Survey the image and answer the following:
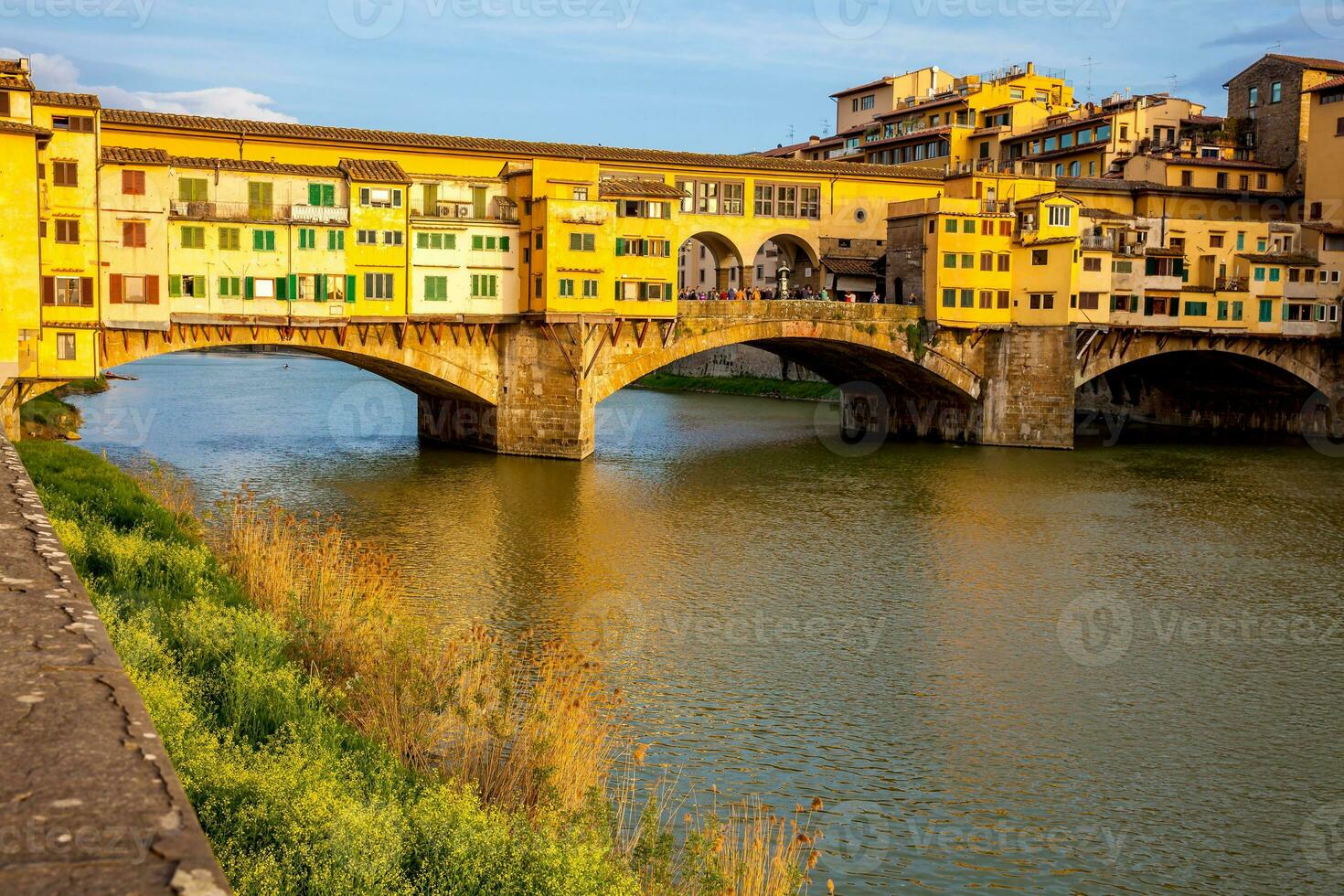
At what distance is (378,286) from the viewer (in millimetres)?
42031

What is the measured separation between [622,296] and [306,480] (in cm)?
1353

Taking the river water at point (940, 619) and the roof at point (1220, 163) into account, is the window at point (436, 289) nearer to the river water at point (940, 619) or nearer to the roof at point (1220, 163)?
the river water at point (940, 619)

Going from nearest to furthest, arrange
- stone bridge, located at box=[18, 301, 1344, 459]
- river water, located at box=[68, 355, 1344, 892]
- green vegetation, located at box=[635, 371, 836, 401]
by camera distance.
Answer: river water, located at box=[68, 355, 1344, 892], stone bridge, located at box=[18, 301, 1344, 459], green vegetation, located at box=[635, 371, 836, 401]

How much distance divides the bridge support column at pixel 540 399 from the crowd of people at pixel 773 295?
6091 millimetres

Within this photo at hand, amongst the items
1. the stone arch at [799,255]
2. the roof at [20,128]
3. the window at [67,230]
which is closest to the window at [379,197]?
the window at [67,230]

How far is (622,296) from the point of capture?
45469 mm

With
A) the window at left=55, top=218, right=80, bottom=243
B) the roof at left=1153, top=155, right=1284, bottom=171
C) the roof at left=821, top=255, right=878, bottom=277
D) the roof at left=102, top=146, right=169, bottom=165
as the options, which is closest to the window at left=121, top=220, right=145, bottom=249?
the roof at left=102, top=146, right=169, bottom=165

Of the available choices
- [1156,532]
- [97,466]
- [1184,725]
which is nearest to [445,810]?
[1184,725]

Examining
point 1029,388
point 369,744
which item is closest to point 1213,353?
point 1029,388

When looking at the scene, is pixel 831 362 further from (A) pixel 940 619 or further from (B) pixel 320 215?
(A) pixel 940 619

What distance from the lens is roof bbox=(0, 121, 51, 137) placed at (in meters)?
30.7

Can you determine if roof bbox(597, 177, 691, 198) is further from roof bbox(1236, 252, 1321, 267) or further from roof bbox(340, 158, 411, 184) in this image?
roof bbox(1236, 252, 1321, 267)

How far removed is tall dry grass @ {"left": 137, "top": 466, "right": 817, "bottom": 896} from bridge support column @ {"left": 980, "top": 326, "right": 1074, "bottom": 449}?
36234 millimetres

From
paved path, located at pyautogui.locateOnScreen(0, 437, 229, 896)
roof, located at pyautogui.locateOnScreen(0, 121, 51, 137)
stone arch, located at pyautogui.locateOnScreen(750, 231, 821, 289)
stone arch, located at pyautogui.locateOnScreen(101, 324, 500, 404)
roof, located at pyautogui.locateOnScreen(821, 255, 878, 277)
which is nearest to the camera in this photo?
paved path, located at pyautogui.locateOnScreen(0, 437, 229, 896)
